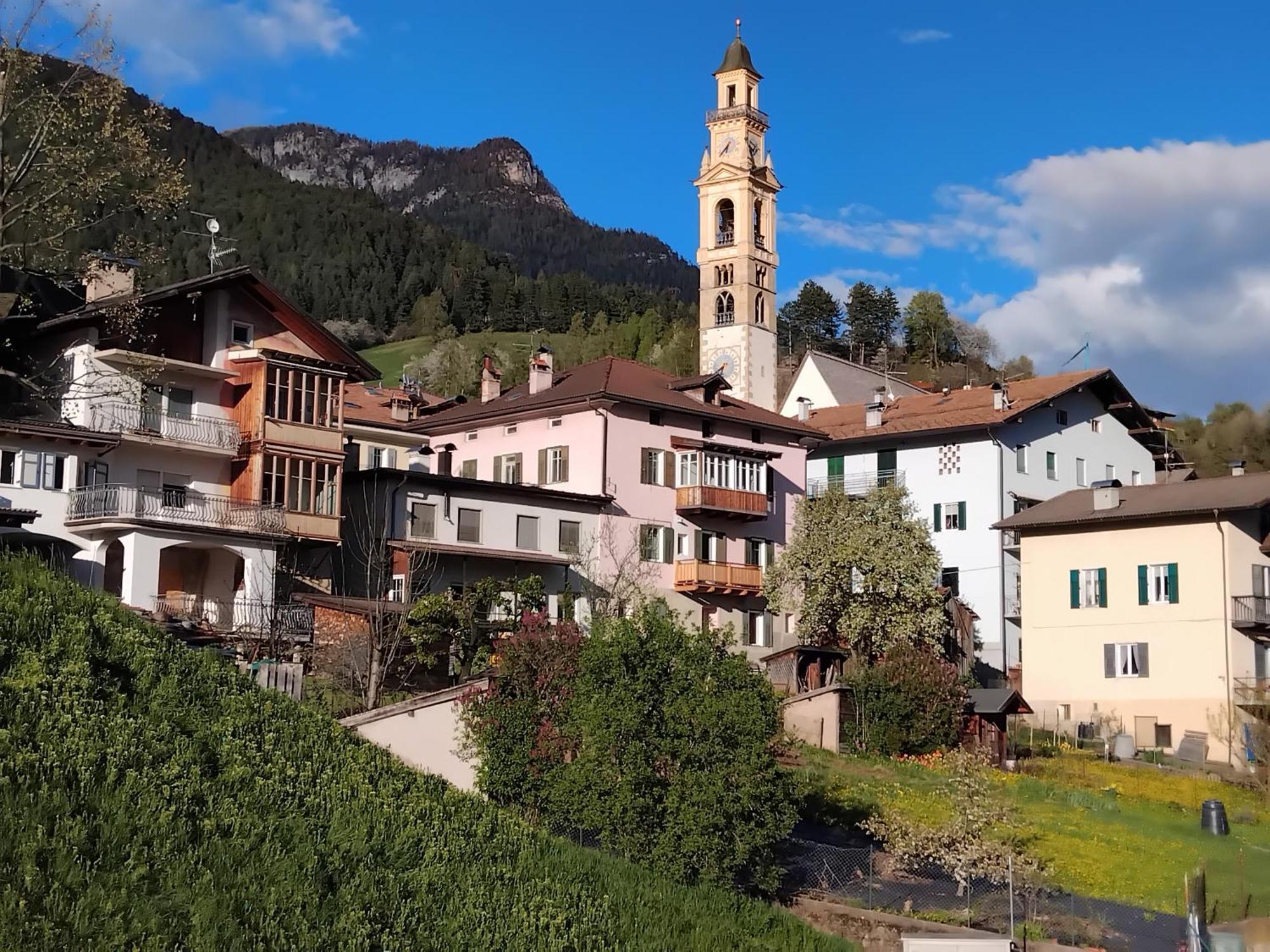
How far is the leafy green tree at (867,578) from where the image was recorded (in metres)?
55.7

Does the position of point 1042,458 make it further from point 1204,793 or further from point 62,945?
point 62,945

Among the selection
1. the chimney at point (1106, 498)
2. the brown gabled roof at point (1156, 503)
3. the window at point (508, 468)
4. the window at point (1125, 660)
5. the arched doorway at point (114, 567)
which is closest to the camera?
the arched doorway at point (114, 567)

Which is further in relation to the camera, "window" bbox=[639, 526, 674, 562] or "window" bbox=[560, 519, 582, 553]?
"window" bbox=[639, 526, 674, 562]

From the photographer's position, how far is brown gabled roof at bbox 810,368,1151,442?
6756 centimetres

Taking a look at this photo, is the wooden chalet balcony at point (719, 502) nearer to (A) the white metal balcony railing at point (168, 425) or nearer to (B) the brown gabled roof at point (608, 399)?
(B) the brown gabled roof at point (608, 399)

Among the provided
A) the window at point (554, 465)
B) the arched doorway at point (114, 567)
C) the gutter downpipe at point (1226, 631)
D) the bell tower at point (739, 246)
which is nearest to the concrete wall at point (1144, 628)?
the gutter downpipe at point (1226, 631)

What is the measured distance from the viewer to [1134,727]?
2128 inches

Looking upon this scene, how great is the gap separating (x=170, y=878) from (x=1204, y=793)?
33941 mm

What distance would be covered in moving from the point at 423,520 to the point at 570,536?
6.21 metres

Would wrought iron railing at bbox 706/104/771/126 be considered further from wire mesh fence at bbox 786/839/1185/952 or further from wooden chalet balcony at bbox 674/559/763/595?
wire mesh fence at bbox 786/839/1185/952

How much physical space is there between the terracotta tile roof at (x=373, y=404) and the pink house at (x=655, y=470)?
3.03 metres

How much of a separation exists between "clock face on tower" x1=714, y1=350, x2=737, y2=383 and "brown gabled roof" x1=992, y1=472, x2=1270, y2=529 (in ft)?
157

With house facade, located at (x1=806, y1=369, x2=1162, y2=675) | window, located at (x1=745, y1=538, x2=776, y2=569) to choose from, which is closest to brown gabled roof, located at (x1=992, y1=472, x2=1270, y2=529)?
house facade, located at (x1=806, y1=369, x2=1162, y2=675)

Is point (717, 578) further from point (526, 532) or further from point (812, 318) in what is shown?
point (812, 318)
